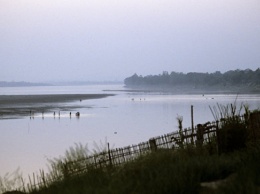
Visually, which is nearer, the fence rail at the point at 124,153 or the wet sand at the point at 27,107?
the fence rail at the point at 124,153

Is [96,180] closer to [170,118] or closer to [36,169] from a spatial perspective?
[36,169]

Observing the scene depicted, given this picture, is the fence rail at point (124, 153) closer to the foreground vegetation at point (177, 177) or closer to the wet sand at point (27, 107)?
the foreground vegetation at point (177, 177)

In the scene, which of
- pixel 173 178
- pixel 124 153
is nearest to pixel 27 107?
pixel 124 153

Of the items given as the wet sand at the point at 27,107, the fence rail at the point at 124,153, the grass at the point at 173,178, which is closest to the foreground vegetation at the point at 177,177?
the grass at the point at 173,178

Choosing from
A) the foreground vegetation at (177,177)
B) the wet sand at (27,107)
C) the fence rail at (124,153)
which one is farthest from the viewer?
the wet sand at (27,107)

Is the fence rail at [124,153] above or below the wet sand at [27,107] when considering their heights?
above

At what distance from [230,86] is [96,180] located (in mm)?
165770

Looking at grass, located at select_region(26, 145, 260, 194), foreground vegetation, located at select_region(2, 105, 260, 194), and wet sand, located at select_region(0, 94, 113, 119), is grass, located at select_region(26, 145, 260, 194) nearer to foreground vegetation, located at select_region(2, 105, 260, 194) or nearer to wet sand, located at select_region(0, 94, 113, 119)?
foreground vegetation, located at select_region(2, 105, 260, 194)

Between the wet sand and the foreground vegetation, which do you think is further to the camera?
the wet sand

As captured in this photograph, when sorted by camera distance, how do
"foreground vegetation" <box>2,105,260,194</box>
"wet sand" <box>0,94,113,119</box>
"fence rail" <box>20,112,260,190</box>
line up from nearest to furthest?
"foreground vegetation" <box>2,105,260,194</box> < "fence rail" <box>20,112,260,190</box> < "wet sand" <box>0,94,113,119</box>

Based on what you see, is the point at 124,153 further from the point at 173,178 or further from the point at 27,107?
the point at 27,107

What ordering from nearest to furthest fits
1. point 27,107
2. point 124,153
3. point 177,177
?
point 177,177, point 124,153, point 27,107

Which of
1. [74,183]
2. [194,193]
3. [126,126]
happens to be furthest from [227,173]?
[126,126]

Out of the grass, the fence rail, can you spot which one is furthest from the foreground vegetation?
the fence rail
